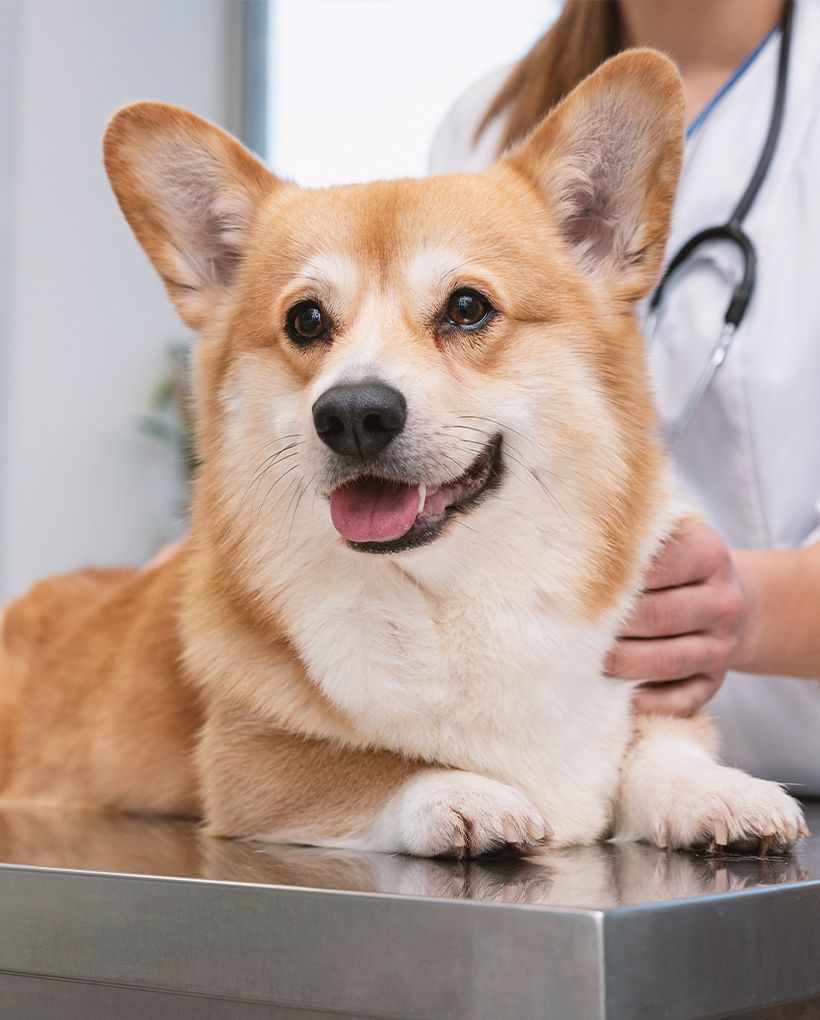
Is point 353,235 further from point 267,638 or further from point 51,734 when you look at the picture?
point 51,734

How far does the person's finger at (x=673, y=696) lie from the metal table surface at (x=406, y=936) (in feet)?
0.72

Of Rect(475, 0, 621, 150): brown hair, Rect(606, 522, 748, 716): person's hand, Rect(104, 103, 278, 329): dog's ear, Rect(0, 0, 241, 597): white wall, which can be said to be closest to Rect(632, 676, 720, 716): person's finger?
Rect(606, 522, 748, 716): person's hand

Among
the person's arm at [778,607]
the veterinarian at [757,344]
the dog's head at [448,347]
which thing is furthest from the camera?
the veterinarian at [757,344]

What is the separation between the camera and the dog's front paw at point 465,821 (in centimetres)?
91

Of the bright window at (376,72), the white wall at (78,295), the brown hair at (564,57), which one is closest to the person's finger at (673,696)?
the brown hair at (564,57)

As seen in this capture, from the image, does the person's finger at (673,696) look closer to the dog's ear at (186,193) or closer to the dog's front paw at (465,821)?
the dog's front paw at (465,821)

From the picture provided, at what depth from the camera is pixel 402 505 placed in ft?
3.35

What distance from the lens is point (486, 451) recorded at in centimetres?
104

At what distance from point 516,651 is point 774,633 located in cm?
36

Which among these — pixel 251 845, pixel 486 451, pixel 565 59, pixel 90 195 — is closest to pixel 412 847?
pixel 251 845

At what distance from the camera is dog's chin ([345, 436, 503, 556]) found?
3.26ft

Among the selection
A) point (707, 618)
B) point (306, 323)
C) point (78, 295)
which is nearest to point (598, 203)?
point (306, 323)

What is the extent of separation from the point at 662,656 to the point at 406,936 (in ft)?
1.63

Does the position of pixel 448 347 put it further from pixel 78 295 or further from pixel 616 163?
pixel 78 295
